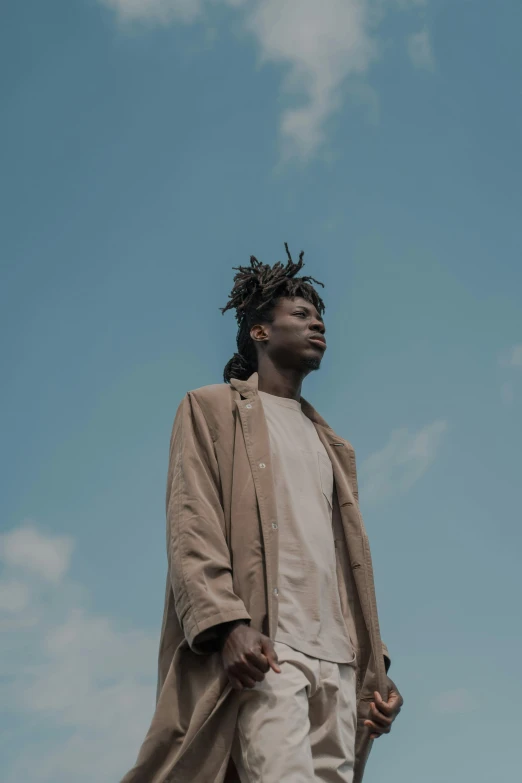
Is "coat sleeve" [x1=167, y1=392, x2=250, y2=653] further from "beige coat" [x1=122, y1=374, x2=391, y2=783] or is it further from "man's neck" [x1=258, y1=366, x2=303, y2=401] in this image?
"man's neck" [x1=258, y1=366, x2=303, y2=401]

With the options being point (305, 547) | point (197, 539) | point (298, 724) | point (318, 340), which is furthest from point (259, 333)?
point (298, 724)

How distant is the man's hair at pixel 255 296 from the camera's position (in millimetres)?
6461

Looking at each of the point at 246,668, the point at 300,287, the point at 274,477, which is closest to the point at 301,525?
the point at 274,477

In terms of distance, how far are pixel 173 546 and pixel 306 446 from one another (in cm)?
120

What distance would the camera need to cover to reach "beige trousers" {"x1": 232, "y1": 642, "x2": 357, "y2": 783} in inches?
172

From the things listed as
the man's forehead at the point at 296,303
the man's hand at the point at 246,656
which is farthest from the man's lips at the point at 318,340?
the man's hand at the point at 246,656

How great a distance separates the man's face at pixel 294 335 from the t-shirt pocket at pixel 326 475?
0.63 m

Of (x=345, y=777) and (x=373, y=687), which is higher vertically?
(x=373, y=687)

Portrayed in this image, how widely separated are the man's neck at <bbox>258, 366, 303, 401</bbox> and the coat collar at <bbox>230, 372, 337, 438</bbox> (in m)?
0.08

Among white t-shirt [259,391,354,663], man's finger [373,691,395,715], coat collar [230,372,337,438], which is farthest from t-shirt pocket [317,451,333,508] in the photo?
man's finger [373,691,395,715]

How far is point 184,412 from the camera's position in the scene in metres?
5.45

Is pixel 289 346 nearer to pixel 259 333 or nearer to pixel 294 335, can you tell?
pixel 294 335

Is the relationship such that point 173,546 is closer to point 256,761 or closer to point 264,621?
point 264,621

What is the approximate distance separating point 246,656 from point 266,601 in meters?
0.40
